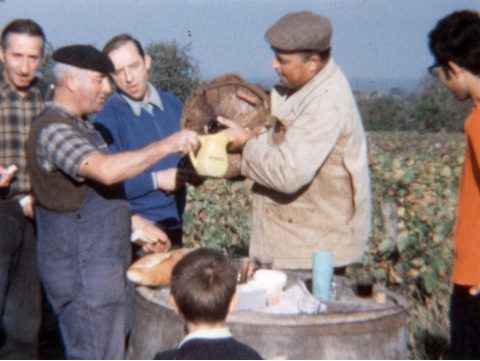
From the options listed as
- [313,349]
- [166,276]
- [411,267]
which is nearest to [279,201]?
[166,276]

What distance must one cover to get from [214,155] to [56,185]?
0.80m

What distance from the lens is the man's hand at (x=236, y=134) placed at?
411cm

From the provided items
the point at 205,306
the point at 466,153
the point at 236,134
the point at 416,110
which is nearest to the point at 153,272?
the point at 236,134

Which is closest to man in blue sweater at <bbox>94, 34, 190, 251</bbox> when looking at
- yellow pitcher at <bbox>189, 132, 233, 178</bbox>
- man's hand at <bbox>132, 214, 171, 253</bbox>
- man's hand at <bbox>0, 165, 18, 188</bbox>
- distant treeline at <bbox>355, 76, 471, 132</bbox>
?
man's hand at <bbox>132, 214, 171, 253</bbox>

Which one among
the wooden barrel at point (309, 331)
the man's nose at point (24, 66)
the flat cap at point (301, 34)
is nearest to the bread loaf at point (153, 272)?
the wooden barrel at point (309, 331)

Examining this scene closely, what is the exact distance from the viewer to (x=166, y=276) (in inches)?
154

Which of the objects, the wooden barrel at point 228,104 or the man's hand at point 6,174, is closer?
the wooden barrel at point 228,104

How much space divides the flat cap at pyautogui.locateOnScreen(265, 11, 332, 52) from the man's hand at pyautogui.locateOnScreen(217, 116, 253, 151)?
0.44 m

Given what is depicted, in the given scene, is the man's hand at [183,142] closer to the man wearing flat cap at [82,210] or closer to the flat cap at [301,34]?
the man wearing flat cap at [82,210]

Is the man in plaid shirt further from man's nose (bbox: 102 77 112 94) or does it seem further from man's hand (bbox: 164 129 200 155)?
man's hand (bbox: 164 129 200 155)

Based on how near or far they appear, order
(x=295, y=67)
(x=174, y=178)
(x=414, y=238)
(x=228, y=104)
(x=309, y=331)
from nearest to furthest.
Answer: (x=309, y=331)
(x=295, y=67)
(x=228, y=104)
(x=174, y=178)
(x=414, y=238)

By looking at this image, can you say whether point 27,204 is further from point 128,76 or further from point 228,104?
point 228,104

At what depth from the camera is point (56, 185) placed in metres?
4.13

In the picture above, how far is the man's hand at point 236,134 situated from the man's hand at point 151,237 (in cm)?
86
